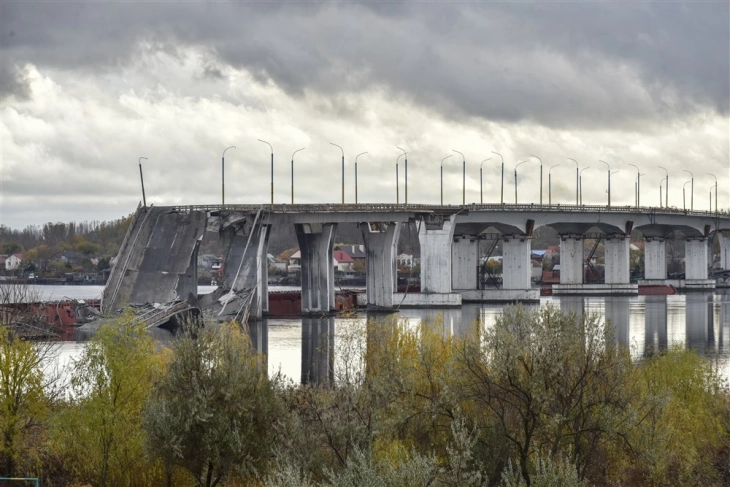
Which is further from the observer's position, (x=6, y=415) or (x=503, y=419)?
(x=6, y=415)

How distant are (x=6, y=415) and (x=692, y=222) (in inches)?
5816

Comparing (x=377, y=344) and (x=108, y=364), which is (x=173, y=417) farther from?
(x=377, y=344)

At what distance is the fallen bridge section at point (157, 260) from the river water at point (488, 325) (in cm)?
538

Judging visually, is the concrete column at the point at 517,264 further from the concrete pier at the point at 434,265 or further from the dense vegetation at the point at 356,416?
the dense vegetation at the point at 356,416

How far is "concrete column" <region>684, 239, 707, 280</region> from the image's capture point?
178375 mm

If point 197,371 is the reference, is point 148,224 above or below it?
above

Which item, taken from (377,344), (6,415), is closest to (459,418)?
(377,344)

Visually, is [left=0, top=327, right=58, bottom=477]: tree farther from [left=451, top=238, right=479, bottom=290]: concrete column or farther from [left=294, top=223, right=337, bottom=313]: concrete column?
[left=451, top=238, right=479, bottom=290]: concrete column

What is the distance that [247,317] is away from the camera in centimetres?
9556

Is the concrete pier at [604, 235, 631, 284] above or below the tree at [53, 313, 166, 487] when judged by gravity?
above

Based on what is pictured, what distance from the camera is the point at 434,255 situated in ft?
375

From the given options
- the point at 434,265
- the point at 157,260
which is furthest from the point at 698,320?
the point at 157,260

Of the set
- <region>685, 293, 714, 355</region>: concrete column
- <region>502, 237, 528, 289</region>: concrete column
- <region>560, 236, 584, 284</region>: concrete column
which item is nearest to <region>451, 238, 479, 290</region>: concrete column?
<region>502, 237, 528, 289</region>: concrete column

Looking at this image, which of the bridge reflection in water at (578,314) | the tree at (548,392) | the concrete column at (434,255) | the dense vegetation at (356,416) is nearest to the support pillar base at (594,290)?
the bridge reflection in water at (578,314)
